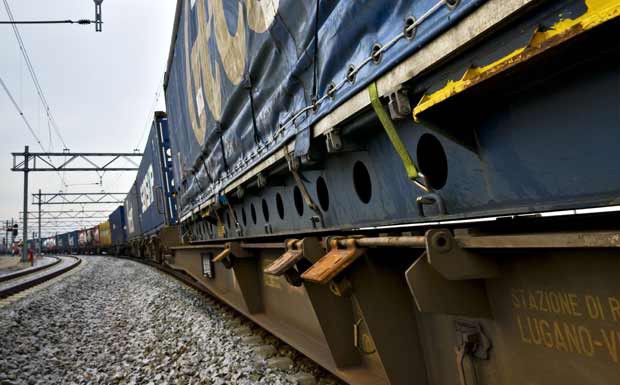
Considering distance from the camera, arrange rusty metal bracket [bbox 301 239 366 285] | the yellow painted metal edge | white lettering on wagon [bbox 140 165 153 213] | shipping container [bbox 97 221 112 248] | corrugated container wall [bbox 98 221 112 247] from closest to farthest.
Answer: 1. the yellow painted metal edge
2. rusty metal bracket [bbox 301 239 366 285]
3. white lettering on wagon [bbox 140 165 153 213]
4. shipping container [bbox 97 221 112 248]
5. corrugated container wall [bbox 98 221 112 247]

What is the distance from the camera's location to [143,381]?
350 centimetres

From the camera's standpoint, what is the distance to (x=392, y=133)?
159 cm

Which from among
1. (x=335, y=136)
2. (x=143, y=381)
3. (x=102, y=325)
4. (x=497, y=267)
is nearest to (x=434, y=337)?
(x=497, y=267)

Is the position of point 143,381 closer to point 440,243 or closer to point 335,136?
point 335,136

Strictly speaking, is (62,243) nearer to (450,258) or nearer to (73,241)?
(73,241)

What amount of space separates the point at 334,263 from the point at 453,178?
0.62m

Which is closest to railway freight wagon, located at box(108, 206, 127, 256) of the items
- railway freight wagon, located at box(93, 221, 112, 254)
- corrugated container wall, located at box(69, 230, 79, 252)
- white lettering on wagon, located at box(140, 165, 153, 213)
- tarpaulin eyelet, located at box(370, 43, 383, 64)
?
railway freight wagon, located at box(93, 221, 112, 254)

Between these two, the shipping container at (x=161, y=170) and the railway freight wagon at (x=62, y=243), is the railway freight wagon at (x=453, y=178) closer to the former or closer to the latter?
the shipping container at (x=161, y=170)

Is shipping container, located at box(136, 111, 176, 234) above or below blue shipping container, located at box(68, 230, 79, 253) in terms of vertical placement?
below

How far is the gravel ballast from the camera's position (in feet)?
11.2

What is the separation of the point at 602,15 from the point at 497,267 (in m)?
0.83

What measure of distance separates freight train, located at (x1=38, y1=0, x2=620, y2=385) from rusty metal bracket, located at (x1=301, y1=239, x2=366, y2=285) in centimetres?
1

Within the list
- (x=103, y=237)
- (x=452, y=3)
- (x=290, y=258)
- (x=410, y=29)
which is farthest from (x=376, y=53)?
(x=103, y=237)

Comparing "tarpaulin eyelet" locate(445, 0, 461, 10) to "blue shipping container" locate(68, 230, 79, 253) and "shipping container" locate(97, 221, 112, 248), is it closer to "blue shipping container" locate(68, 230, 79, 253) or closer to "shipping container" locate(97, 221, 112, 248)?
"shipping container" locate(97, 221, 112, 248)
